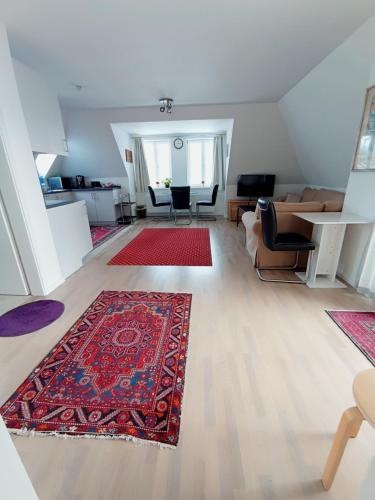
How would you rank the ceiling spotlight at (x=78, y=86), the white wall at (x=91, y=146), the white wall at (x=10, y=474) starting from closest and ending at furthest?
the white wall at (x=10, y=474)
the ceiling spotlight at (x=78, y=86)
the white wall at (x=91, y=146)

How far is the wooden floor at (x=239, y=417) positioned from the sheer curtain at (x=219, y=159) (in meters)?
4.58

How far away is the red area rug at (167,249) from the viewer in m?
3.26

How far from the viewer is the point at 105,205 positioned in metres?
5.36

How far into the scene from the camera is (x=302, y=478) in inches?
36.8

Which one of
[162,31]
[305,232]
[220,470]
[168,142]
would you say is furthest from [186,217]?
[220,470]

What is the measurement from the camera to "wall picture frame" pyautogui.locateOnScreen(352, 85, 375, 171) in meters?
2.08

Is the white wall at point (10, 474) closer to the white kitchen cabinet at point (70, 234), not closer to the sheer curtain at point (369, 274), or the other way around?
the white kitchen cabinet at point (70, 234)

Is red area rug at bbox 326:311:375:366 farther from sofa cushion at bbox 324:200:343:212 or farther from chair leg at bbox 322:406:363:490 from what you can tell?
sofa cushion at bbox 324:200:343:212

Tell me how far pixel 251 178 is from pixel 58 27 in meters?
4.25

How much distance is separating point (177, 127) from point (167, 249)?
3175mm

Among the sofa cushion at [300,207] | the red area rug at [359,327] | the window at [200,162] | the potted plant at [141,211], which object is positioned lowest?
the red area rug at [359,327]

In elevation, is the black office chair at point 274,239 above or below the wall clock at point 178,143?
below

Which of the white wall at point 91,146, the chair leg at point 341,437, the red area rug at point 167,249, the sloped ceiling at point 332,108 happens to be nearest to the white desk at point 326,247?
the sloped ceiling at point 332,108

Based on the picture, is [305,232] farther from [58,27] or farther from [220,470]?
[58,27]
